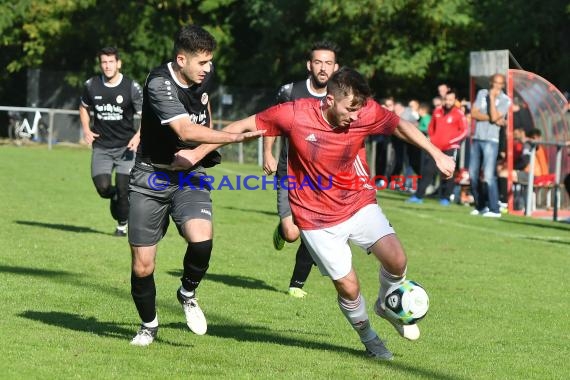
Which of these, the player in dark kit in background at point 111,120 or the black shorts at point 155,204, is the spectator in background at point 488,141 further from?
the black shorts at point 155,204

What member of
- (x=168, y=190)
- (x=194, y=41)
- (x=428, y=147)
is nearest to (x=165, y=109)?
(x=194, y=41)

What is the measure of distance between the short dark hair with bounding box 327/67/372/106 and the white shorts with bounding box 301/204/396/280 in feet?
2.55

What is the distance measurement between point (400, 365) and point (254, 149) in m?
28.6

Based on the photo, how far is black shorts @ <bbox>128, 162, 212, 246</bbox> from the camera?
8039 millimetres

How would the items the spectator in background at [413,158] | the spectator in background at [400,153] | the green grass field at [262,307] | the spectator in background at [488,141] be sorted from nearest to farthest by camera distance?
the green grass field at [262,307]
the spectator in background at [488,141]
the spectator in background at [413,158]
the spectator in background at [400,153]

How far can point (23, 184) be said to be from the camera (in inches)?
879

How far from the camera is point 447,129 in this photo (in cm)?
2195

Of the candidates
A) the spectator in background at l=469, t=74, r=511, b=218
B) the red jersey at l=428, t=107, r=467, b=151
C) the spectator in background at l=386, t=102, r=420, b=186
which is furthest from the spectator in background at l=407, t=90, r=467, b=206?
the spectator in background at l=386, t=102, r=420, b=186

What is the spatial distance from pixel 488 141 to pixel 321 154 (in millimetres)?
12757

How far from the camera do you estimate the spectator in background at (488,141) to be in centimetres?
1962

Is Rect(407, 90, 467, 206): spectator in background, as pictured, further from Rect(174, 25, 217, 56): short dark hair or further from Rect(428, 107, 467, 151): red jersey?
Rect(174, 25, 217, 56): short dark hair

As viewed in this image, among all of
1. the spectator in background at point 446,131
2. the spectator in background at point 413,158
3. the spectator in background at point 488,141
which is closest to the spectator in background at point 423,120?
the spectator in background at point 413,158

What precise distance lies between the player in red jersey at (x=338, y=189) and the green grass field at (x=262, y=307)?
0.49m

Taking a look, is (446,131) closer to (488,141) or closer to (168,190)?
(488,141)
